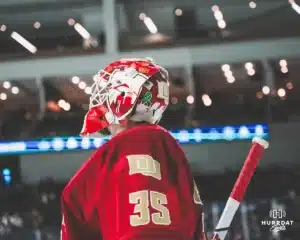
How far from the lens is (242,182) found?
3.74 feet

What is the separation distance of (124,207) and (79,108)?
2.18m

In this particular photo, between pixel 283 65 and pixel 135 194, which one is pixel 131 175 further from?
pixel 283 65

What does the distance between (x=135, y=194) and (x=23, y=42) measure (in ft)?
8.20

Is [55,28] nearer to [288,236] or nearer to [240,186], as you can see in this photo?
[288,236]

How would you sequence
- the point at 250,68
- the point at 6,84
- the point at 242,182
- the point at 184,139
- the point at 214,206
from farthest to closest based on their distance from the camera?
the point at 6,84 < the point at 250,68 < the point at 184,139 < the point at 214,206 < the point at 242,182

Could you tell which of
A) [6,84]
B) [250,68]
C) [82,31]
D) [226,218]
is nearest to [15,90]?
[6,84]

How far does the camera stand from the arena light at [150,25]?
314 centimetres

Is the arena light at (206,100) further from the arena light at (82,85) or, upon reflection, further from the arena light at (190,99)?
the arena light at (82,85)

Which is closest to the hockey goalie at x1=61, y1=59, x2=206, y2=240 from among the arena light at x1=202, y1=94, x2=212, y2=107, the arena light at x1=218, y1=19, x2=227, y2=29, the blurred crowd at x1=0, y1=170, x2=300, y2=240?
the blurred crowd at x1=0, y1=170, x2=300, y2=240

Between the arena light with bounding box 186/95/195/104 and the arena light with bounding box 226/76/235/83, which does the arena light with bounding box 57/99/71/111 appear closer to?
the arena light with bounding box 186/95/195/104

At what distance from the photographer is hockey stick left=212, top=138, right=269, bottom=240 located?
1107 mm

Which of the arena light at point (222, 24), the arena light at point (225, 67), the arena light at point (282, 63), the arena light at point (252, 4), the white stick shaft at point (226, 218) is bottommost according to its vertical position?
the white stick shaft at point (226, 218)

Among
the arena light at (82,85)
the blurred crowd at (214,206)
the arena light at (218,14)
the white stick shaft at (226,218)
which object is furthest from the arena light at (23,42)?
the white stick shaft at (226,218)

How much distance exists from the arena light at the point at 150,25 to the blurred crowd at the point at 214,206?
0.85 meters
